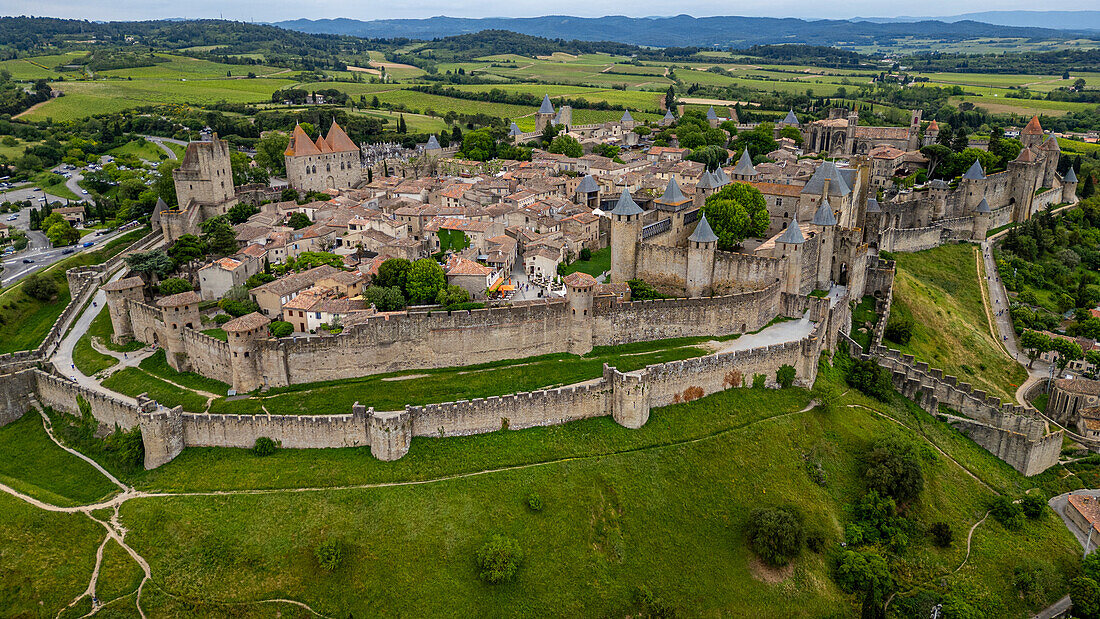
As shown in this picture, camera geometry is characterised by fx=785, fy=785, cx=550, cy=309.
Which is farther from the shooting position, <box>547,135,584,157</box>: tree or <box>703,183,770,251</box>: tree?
<box>547,135,584,157</box>: tree

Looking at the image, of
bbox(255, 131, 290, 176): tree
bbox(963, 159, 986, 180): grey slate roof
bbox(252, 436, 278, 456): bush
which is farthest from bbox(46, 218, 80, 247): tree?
bbox(963, 159, 986, 180): grey slate roof

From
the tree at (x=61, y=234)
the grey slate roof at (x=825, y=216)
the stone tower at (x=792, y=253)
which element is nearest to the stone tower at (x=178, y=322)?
the tree at (x=61, y=234)

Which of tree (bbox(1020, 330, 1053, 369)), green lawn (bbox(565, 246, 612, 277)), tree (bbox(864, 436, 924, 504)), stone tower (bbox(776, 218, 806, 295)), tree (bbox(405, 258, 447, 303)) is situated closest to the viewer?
tree (bbox(864, 436, 924, 504))

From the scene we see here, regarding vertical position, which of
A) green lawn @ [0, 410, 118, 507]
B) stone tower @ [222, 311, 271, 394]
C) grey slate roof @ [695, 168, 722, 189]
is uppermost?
grey slate roof @ [695, 168, 722, 189]

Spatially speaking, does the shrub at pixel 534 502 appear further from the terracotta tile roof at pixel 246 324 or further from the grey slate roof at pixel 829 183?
the grey slate roof at pixel 829 183

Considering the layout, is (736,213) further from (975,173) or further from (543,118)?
(543,118)

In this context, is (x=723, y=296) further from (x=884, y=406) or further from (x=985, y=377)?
(x=985, y=377)

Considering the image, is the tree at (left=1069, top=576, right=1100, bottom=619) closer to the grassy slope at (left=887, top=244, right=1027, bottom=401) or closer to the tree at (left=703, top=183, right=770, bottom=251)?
the grassy slope at (left=887, top=244, right=1027, bottom=401)
